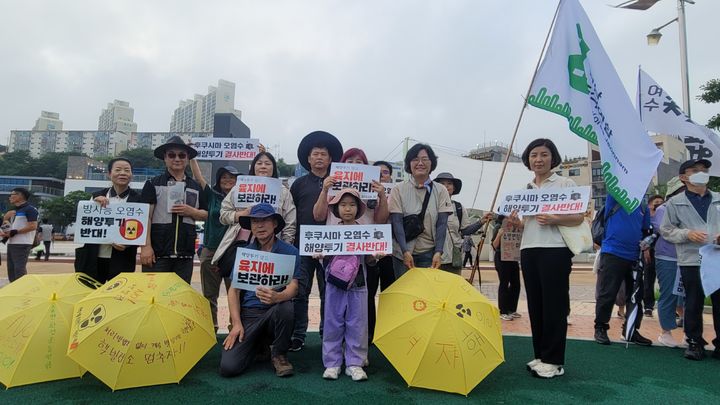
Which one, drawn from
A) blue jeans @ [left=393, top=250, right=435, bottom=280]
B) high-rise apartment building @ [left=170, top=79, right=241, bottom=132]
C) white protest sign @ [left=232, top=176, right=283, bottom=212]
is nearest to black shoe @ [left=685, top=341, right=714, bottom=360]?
blue jeans @ [left=393, top=250, right=435, bottom=280]

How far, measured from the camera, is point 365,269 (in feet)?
13.0

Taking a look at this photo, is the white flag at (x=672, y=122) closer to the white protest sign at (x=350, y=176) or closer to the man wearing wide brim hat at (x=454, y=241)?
the man wearing wide brim hat at (x=454, y=241)

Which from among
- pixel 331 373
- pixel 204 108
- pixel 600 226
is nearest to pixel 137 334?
pixel 331 373

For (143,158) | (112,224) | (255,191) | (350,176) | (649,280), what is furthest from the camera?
(143,158)

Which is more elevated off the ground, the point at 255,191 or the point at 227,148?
the point at 227,148

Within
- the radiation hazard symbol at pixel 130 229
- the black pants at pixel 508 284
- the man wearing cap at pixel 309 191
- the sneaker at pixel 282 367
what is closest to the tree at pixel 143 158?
the black pants at pixel 508 284

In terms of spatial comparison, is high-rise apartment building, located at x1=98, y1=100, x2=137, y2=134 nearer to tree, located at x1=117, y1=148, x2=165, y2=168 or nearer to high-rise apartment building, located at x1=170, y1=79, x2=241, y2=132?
high-rise apartment building, located at x1=170, y1=79, x2=241, y2=132

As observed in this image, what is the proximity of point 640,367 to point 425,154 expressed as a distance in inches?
113

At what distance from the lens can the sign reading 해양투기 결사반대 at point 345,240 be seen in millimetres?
3703

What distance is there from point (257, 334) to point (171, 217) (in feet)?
5.34

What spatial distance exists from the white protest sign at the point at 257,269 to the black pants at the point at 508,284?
399cm

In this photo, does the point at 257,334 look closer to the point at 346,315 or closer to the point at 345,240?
the point at 346,315

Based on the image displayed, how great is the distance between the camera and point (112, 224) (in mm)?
4188

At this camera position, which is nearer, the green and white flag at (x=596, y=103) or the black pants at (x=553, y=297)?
the black pants at (x=553, y=297)
